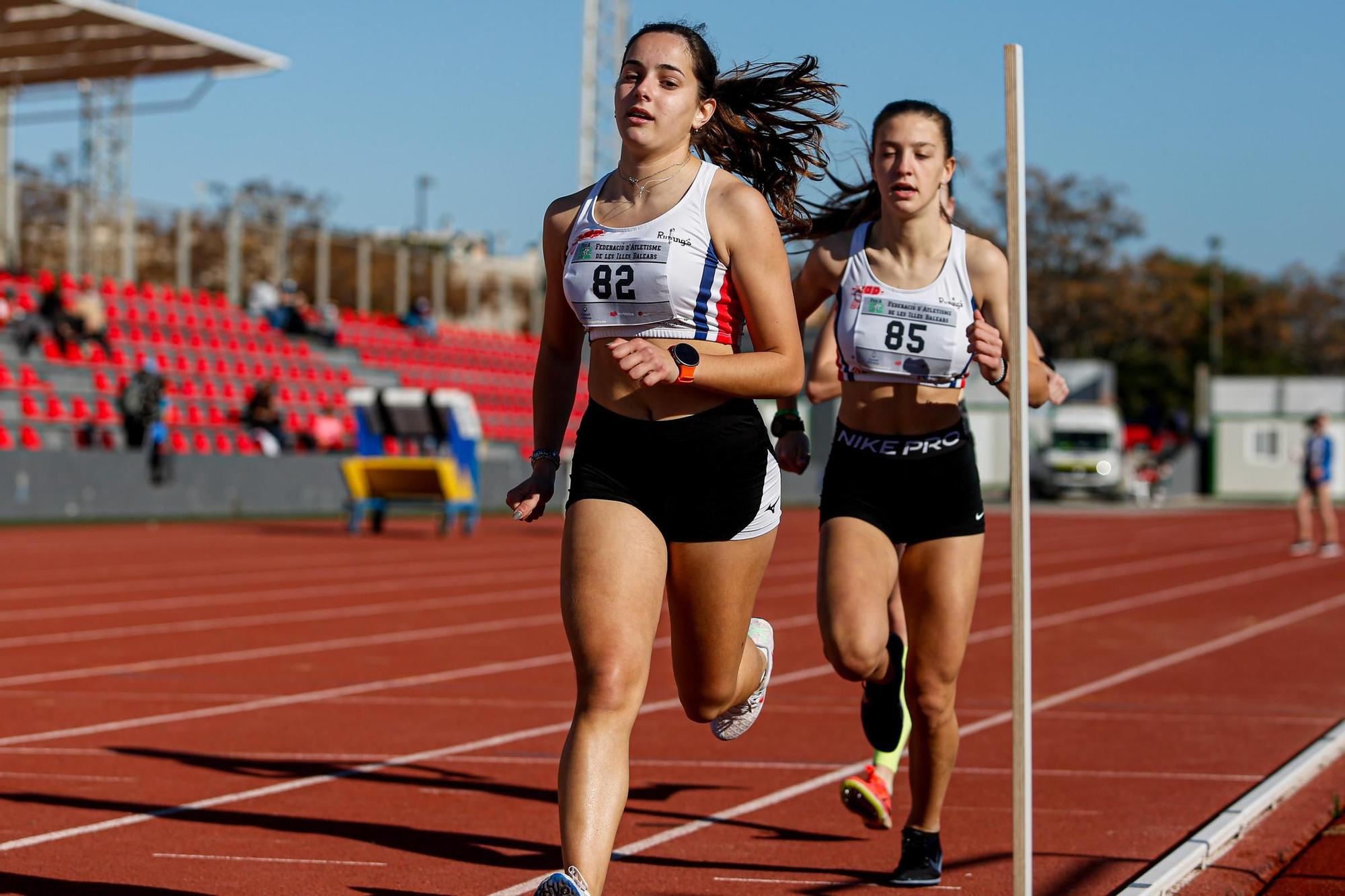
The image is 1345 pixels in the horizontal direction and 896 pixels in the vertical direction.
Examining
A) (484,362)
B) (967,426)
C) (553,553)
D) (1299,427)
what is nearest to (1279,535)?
(553,553)

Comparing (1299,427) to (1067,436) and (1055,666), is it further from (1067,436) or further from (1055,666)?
(1055,666)

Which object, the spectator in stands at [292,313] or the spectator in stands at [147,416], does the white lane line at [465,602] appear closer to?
the spectator in stands at [147,416]

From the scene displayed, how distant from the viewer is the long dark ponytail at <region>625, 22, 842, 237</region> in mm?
4773

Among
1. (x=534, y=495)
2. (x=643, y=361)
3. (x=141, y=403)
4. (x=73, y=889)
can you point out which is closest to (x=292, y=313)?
(x=141, y=403)

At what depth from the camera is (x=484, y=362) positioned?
40719mm

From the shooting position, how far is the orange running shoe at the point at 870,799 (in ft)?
18.7

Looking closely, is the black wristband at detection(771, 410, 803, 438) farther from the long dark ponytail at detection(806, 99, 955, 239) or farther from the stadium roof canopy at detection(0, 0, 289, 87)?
the stadium roof canopy at detection(0, 0, 289, 87)

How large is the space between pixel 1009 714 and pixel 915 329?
3.90 m

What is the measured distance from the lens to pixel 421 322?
3928cm

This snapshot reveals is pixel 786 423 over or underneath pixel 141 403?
underneath

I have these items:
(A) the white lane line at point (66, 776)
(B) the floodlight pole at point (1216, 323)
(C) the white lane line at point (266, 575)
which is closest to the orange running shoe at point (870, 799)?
(A) the white lane line at point (66, 776)

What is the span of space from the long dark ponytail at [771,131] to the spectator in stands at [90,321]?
2524cm

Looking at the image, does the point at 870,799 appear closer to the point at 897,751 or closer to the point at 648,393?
the point at 897,751

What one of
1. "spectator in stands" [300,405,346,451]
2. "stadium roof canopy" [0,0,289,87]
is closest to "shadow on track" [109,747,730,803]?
"spectator in stands" [300,405,346,451]
